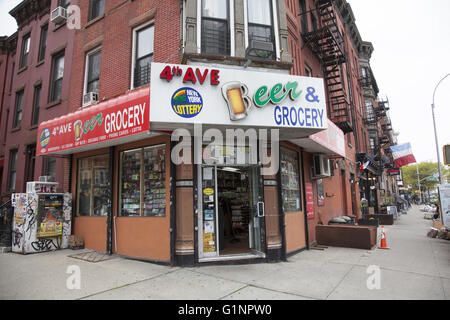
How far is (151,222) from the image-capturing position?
725 cm

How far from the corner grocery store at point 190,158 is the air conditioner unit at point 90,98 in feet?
A: 4.17

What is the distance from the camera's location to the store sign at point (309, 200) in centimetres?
959

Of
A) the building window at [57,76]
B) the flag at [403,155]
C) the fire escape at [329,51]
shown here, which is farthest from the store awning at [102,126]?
the flag at [403,155]

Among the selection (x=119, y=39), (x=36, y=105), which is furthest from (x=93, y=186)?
(x=36, y=105)

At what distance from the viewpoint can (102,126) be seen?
23.9 feet

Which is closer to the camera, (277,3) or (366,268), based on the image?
(366,268)

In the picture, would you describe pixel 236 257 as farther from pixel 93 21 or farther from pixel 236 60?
pixel 93 21

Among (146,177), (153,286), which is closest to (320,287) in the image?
(153,286)

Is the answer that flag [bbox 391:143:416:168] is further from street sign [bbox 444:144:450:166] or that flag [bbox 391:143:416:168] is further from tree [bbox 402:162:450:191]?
tree [bbox 402:162:450:191]

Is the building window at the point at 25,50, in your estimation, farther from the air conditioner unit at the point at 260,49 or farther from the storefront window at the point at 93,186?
the air conditioner unit at the point at 260,49

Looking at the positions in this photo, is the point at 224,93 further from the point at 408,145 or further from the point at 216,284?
the point at 408,145
